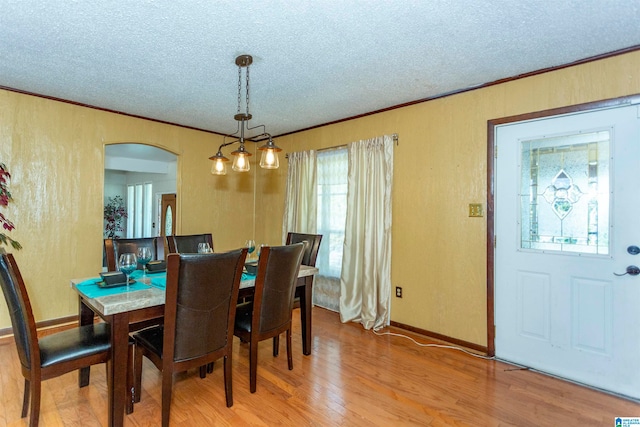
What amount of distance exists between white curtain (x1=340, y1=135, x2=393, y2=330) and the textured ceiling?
2.26ft

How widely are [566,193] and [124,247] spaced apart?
365 cm

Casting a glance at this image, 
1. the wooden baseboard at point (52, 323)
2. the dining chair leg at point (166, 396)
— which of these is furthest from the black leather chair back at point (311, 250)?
the wooden baseboard at point (52, 323)

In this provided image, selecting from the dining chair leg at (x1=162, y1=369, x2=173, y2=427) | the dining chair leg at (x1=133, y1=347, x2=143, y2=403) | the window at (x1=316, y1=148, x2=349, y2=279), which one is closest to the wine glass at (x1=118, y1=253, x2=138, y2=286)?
the dining chair leg at (x1=133, y1=347, x2=143, y2=403)

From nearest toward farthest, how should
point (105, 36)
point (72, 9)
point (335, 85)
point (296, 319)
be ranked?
1. point (72, 9)
2. point (105, 36)
3. point (335, 85)
4. point (296, 319)

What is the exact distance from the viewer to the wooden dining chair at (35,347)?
5.17ft

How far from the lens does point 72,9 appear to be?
185 centimetres

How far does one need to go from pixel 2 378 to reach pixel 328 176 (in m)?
3.54

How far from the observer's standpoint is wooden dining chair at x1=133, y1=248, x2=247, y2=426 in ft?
5.58

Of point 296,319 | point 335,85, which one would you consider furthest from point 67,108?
point 296,319

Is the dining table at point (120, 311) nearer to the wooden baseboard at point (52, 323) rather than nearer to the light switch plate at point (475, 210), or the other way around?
the wooden baseboard at point (52, 323)

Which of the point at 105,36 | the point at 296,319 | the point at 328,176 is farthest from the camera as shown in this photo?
the point at 328,176

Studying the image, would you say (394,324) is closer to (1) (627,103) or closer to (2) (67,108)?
(1) (627,103)

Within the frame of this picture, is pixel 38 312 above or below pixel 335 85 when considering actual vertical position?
below

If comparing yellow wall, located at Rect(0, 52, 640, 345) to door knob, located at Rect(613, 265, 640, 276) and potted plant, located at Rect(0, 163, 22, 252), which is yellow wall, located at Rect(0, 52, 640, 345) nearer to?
potted plant, located at Rect(0, 163, 22, 252)
